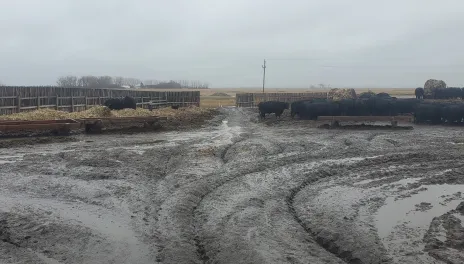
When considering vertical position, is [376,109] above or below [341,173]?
above

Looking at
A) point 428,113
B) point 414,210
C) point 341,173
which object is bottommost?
point 414,210

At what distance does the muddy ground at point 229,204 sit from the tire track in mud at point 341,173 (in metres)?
0.02

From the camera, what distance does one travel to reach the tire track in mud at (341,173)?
5.22m

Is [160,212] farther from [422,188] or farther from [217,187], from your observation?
[422,188]

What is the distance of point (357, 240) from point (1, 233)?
4876mm

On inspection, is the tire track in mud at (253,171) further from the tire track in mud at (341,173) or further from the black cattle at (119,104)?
the black cattle at (119,104)

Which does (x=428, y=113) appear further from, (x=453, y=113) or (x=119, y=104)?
(x=119, y=104)

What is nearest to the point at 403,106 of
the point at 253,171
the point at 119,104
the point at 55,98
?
the point at 119,104

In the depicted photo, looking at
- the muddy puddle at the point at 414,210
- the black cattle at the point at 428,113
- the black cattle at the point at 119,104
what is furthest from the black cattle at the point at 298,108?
the muddy puddle at the point at 414,210

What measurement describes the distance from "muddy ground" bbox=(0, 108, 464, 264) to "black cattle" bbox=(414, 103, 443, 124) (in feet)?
34.5

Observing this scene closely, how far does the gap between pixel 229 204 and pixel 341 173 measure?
4031mm

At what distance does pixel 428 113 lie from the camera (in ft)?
77.9

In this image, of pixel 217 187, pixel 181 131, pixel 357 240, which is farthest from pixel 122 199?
pixel 181 131

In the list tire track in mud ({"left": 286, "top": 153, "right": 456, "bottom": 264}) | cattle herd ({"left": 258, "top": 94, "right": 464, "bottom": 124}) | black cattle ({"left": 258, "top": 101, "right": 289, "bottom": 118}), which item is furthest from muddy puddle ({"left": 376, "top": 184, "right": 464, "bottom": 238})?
black cattle ({"left": 258, "top": 101, "right": 289, "bottom": 118})
